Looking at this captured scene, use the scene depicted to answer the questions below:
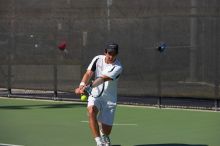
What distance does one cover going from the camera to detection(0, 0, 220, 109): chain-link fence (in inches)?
578

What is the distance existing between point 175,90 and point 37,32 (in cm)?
426

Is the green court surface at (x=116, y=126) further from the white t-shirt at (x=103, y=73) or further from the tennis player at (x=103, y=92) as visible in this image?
the white t-shirt at (x=103, y=73)

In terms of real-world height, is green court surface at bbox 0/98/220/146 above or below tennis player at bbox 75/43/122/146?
below

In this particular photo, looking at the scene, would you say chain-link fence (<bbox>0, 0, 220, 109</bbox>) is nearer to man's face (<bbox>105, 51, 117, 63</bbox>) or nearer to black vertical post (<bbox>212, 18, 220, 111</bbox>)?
black vertical post (<bbox>212, 18, 220, 111</bbox>)

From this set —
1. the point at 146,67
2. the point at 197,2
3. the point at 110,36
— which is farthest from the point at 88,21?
the point at 197,2

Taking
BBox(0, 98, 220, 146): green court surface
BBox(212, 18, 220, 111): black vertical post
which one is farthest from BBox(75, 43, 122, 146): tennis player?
BBox(212, 18, 220, 111): black vertical post

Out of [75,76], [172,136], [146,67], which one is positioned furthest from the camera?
[75,76]

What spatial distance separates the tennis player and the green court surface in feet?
2.47

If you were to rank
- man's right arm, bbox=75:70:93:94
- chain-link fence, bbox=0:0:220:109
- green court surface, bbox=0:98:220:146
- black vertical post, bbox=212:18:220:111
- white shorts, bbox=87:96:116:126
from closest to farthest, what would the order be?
1. man's right arm, bbox=75:70:93:94
2. white shorts, bbox=87:96:116:126
3. green court surface, bbox=0:98:220:146
4. black vertical post, bbox=212:18:220:111
5. chain-link fence, bbox=0:0:220:109

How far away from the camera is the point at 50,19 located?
16.9 metres

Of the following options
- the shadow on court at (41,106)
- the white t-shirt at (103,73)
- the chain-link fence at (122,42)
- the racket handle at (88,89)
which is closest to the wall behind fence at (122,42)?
the chain-link fence at (122,42)

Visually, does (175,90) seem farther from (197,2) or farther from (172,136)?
(172,136)

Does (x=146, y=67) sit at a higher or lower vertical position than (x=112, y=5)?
lower

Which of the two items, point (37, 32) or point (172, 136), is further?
point (37, 32)
